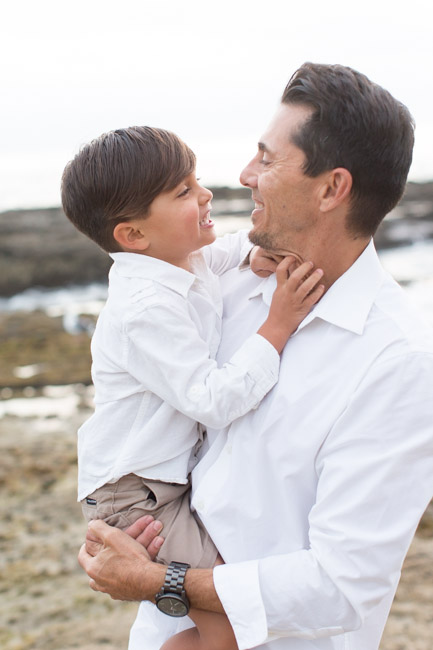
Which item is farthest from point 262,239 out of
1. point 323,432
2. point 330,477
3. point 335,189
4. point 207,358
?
point 330,477

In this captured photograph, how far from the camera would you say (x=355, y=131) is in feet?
6.55

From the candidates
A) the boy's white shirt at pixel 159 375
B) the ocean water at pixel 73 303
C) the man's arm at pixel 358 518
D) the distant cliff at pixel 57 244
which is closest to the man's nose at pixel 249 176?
the boy's white shirt at pixel 159 375

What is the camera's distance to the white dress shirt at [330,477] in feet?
5.73

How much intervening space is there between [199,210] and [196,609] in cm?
126

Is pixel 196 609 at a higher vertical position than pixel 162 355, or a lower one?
lower

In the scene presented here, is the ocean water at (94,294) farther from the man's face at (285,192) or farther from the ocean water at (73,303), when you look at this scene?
the man's face at (285,192)

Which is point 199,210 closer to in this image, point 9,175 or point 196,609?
point 196,609

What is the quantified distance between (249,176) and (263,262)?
28 centimetres

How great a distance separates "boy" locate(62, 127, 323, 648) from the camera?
2020mm

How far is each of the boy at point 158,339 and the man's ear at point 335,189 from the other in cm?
20

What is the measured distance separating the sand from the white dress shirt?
2.25 m

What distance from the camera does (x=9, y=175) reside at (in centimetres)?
3984

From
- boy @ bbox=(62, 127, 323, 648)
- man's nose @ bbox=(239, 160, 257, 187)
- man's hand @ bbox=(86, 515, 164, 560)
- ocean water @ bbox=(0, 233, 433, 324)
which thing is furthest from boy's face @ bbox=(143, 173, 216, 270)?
ocean water @ bbox=(0, 233, 433, 324)

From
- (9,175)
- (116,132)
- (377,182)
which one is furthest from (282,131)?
(9,175)
